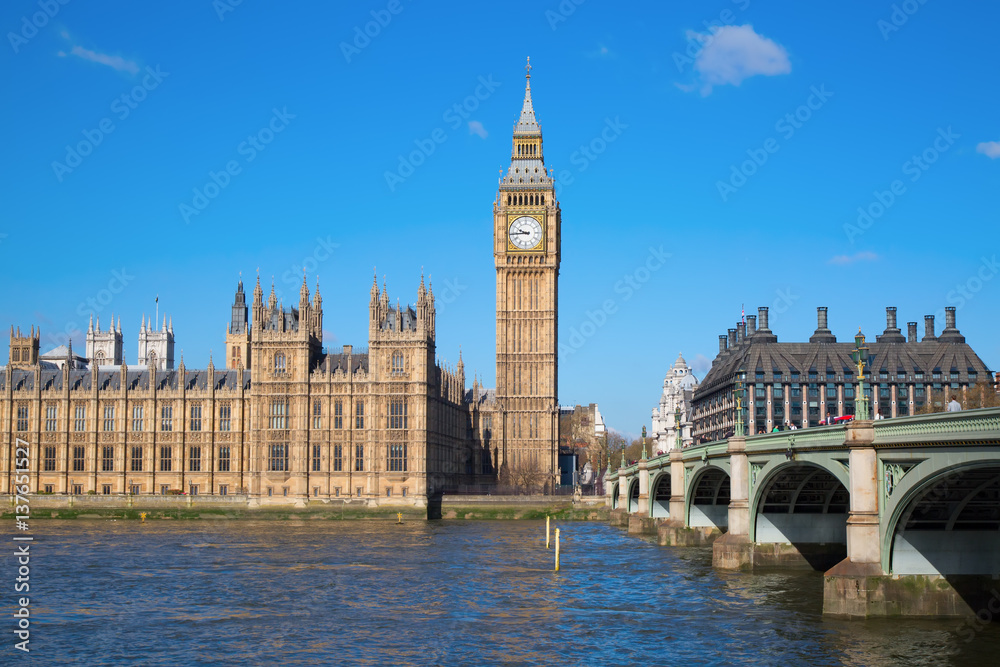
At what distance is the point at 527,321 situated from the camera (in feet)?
486

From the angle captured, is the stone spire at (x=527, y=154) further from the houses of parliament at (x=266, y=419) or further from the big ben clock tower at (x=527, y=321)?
the houses of parliament at (x=266, y=419)

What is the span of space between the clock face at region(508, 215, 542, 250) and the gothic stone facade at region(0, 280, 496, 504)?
27415 millimetres

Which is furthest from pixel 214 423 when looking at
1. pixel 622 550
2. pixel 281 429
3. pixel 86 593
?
pixel 86 593

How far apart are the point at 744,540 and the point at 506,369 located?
89.3 meters

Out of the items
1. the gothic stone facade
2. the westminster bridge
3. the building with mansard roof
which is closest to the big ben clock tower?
the gothic stone facade

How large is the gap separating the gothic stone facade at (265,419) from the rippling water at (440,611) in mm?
34356

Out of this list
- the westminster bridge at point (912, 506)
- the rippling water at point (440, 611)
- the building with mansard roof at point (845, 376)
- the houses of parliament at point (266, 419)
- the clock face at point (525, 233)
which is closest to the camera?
the westminster bridge at point (912, 506)

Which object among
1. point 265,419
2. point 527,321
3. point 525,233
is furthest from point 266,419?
point 525,233

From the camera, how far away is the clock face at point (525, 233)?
149750 millimetres

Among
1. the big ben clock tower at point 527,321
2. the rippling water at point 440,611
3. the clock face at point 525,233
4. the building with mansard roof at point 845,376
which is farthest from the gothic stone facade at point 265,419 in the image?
the building with mansard roof at point 845,376

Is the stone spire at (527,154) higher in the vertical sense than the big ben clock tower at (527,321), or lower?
higher

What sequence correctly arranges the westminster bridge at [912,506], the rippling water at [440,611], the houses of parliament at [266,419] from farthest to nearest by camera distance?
the houses of parliament at [266,419] < the rippling water at [440,611] < the westminster bridge at [912,506]

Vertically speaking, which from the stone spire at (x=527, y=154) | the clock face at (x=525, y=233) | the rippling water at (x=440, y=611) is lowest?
the rippling water at (x=440, y=611)

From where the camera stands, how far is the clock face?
150m
